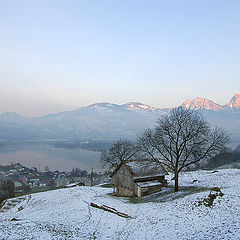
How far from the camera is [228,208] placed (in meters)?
18.1

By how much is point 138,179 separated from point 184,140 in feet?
38.0

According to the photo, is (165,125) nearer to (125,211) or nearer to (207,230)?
(125,211)

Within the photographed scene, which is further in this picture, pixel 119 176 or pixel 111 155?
pixel 111 155

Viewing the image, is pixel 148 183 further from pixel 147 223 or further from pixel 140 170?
pixel 147 223

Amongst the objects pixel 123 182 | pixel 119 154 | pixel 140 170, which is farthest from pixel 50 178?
pixel 140 170

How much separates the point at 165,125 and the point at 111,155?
27.9m

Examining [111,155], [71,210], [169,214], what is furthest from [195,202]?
[111,155]

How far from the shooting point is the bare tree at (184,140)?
28000mm

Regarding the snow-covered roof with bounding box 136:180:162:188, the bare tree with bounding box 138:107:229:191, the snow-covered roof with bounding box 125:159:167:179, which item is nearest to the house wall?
the snow-covered roof with bounding box 125:159:167:179

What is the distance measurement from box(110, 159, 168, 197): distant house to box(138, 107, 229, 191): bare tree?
394 centimetres

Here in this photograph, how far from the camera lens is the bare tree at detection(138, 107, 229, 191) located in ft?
91.9

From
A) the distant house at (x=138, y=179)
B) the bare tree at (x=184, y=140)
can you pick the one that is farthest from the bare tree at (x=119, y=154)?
the bare tree at (x=184, y=140)

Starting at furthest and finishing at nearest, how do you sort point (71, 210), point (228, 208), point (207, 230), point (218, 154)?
point (218, 154) < point (71, 210) < point (228, 208) < point (207, 230)

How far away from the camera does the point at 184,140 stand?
2847 centimetres
